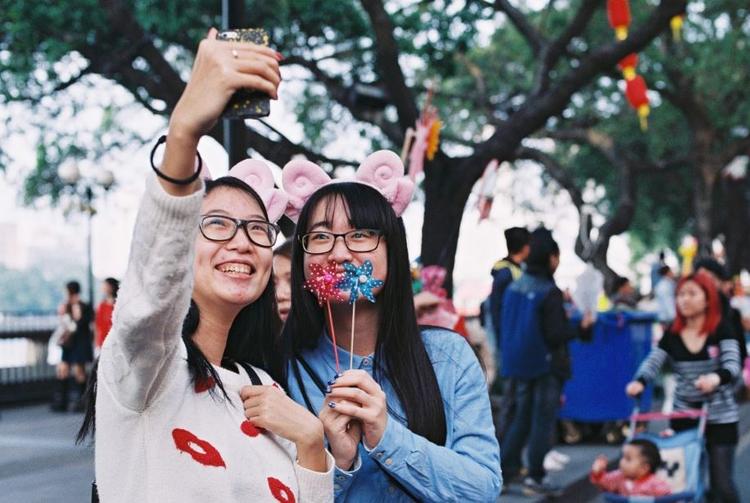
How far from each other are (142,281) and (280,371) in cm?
80

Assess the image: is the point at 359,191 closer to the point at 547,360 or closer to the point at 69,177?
the point at 547,360

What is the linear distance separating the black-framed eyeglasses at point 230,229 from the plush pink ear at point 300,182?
49 centimetres

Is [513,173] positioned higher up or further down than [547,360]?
higher up

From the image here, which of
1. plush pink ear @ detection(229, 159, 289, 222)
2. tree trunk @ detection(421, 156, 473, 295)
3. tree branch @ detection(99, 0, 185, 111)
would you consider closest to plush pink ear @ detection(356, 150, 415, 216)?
plush pink ear @ detection(229, 159, 289, 222)

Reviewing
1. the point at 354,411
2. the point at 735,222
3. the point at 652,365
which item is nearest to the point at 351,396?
the point at 354,411

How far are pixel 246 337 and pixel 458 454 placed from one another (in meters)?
0.60

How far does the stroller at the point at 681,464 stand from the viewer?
6.20m

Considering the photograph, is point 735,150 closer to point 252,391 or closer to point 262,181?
point 262,181

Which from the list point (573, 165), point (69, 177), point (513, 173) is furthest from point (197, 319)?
point (513, 173)

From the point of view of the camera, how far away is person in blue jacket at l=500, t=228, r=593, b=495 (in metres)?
8.21

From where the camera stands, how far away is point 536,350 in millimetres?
8234

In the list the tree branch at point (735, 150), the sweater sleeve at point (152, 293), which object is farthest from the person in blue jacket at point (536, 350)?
the tree branch at point (735, 150)

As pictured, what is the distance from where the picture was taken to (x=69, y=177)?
16.3m

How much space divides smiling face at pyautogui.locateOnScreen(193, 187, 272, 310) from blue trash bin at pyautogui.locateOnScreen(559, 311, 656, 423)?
9.18 meters
